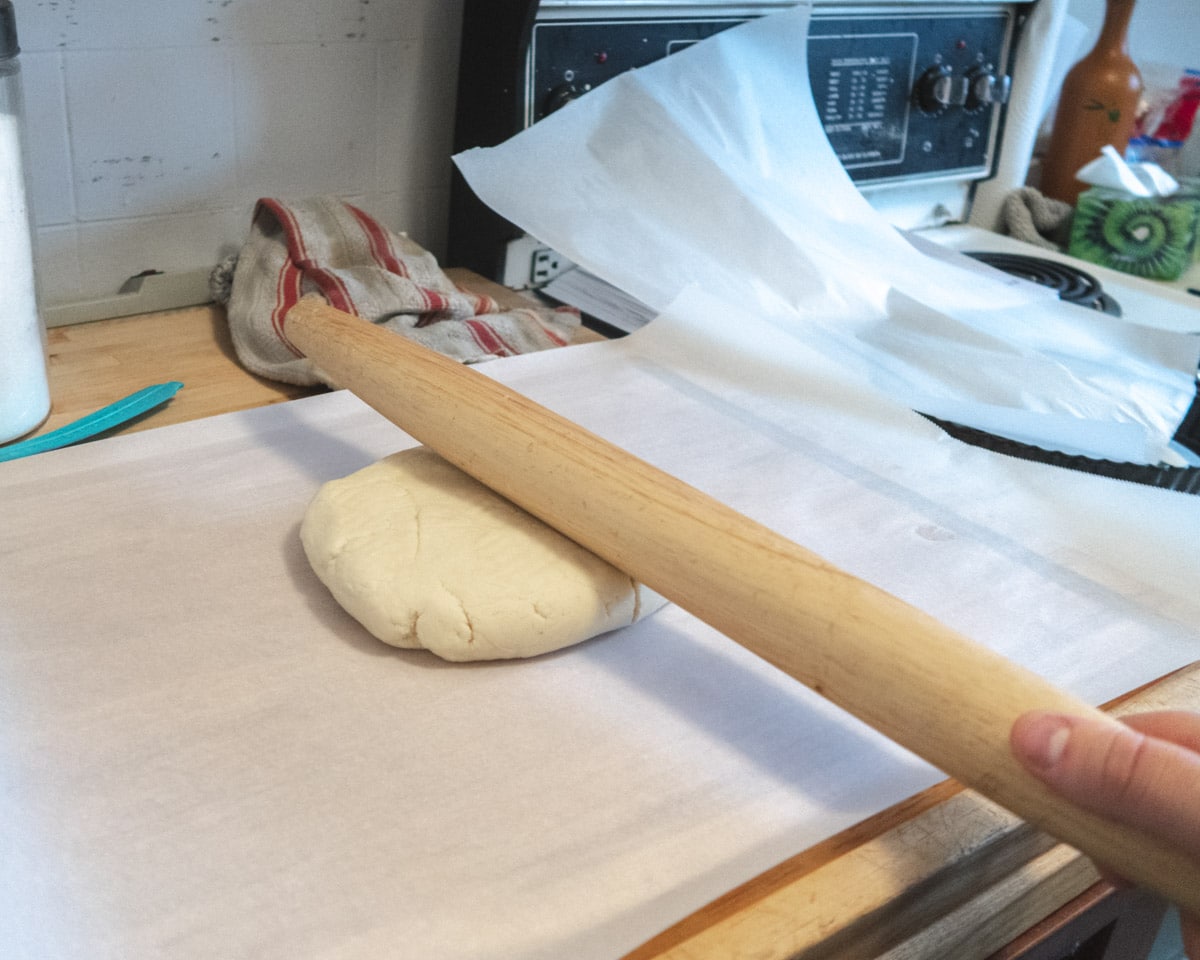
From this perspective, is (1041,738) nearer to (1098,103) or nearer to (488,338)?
(488,338)

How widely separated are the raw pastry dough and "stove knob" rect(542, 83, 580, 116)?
538mm

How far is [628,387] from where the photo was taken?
92cm

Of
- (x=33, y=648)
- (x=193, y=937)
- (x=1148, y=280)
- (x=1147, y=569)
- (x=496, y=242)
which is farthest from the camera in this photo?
(x=1148, y=280)

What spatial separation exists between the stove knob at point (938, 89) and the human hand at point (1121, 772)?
112 cm

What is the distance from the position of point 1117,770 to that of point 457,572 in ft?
1.15

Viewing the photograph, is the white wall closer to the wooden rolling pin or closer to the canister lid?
the canister lid

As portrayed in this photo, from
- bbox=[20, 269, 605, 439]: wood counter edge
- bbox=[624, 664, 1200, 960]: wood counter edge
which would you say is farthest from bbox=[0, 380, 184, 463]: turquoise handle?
bbox=[624, 664, 1200, 960]: wood counter edge

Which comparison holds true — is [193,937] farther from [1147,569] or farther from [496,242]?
[496,242]

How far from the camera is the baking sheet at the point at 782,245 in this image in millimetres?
958

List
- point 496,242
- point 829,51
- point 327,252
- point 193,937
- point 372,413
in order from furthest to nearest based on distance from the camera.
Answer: point 829,51
point 496,242
point 327,252
point 372,413
point 193,937

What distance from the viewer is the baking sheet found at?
37.7 inches

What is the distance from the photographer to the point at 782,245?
105cm

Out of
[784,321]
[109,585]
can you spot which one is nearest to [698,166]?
[784,321]

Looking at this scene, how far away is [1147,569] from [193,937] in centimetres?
62
